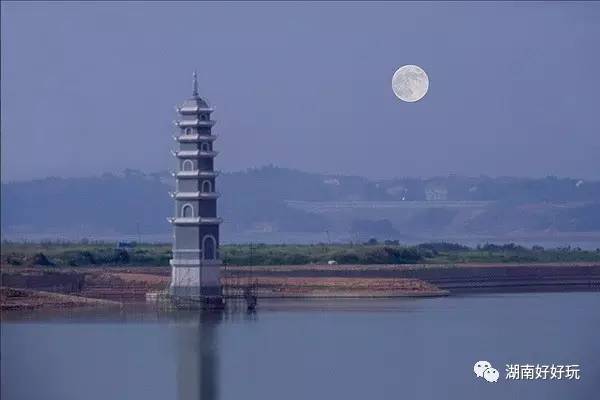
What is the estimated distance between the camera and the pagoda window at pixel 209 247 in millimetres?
35500

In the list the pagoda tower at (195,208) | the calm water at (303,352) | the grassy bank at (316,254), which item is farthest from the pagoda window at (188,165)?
the grassy bank at (316,254)

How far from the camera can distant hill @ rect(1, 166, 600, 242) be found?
4038 centimetres

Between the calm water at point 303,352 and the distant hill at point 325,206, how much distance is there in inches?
177

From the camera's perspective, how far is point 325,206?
51.9 meters

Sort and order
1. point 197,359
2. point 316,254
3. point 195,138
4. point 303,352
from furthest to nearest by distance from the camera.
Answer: point 316,254
point 195,138
point 303,352
point 197,359

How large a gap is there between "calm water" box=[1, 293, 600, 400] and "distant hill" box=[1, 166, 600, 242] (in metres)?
4.51

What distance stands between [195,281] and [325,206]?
16.5 meters

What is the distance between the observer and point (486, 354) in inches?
1081

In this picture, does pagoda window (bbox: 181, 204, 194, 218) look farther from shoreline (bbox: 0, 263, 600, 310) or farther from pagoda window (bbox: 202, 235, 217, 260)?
shoreline (bbox: 0, 263, 600, 310)

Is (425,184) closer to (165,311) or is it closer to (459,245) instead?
(459,245)

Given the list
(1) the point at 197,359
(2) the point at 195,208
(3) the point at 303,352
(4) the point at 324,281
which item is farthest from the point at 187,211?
(1) the point at 197,359

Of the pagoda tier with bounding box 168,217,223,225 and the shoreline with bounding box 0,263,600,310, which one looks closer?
the pagoda tier with bounding box 168,217,223,225

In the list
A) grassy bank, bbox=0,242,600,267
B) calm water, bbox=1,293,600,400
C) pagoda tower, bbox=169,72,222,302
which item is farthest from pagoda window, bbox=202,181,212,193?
grassy bank, bbox=0,242,600,267

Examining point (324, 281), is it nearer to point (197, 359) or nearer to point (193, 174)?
point (193, 174)
